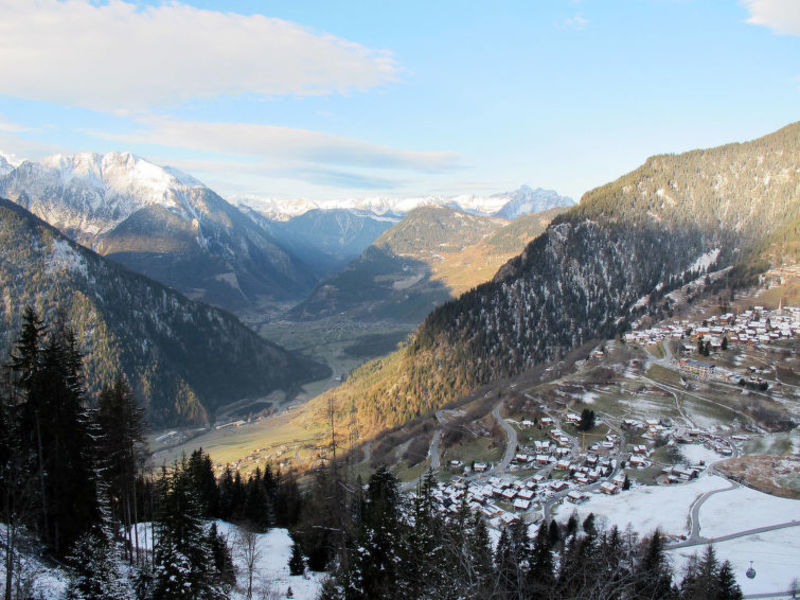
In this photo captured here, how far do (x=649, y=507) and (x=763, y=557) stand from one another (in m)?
14.7

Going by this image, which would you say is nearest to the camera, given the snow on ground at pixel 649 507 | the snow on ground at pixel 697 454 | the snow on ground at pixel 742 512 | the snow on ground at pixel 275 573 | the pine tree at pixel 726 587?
the pine tree at pixel 726 587

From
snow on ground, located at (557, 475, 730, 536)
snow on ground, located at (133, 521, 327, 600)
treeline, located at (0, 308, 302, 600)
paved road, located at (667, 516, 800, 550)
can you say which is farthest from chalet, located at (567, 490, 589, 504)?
treeline, located at (0, 308, 302, 600)

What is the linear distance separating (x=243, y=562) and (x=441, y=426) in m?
75.7

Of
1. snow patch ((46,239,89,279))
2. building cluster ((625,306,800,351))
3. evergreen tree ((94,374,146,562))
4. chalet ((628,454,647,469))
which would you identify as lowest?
chalet ((628,454,647,469))

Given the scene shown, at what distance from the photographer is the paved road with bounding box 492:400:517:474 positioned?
280 feet

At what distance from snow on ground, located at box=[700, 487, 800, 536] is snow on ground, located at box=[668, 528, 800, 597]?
7.67ft

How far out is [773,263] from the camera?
17175 cm

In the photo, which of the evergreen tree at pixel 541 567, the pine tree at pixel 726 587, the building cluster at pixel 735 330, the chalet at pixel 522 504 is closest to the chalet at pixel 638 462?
the chalet at pixel 522 504

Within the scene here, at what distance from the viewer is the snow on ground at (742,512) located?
60.2m

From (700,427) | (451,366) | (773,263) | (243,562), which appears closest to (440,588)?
(243,562)

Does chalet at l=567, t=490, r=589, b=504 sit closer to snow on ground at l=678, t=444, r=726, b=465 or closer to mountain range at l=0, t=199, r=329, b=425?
snow on ground at l=678, t=444, r=726, b=465

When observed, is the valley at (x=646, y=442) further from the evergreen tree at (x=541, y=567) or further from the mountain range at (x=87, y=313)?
the mountain range at (x=87, y=313)

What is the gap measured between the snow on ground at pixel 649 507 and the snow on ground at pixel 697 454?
660 cm

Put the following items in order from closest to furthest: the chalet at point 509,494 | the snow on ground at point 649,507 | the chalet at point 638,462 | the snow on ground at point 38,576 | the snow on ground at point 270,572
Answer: the snow on ground at point 38,576
the snow on ground at point 270,572
the snow on ground at point 649,507
the chalet at point 509,494
the chalet at point 638,462
